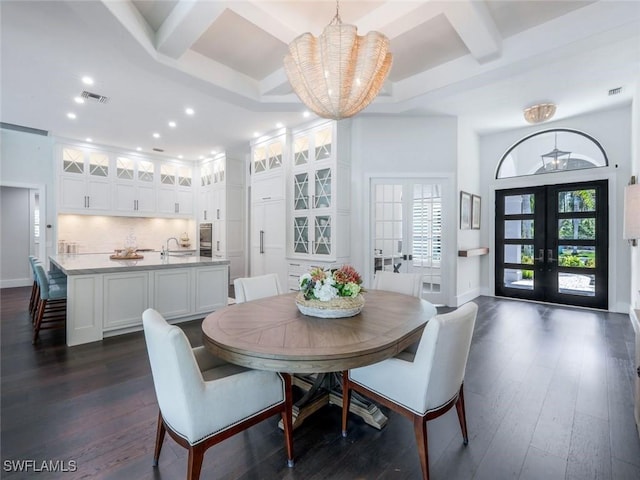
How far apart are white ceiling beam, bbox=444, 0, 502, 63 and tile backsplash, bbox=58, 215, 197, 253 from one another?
704 cm

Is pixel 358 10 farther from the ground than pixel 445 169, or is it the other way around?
pixel 358 10

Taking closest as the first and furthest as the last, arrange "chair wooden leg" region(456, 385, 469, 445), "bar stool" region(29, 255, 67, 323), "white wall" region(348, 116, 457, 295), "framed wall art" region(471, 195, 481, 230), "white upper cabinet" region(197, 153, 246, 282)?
"chair wooden leg" region(456, 385, 469, 445) → "bar stool" region(29, 255, 67, 323) → "white wall" region(348, 116, 457, 295) → "framed wall art" region(471, 195, 481, 230) → "white upper cabinet" region(197, 153, 246, 282)

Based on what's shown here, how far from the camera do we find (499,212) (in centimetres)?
573

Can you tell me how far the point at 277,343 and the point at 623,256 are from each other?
5710 mm

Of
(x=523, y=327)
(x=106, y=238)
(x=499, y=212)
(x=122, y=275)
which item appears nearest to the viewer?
(x=122, y=275)

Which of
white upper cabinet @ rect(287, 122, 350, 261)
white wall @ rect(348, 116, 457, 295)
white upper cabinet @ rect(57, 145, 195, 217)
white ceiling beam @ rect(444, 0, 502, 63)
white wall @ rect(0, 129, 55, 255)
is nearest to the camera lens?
white ceiling beam @ rect(444, 0, 502, 63)

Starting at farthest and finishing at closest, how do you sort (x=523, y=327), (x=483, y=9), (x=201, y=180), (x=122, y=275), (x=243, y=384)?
1. (x=201, y=180)
2. (x=523, y=327)
3. (x=122, y=275)
4. (x=483, y=9)
5. (x=243, y=384)

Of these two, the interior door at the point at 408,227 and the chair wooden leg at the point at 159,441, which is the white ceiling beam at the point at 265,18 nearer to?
the interior door at the point at 408,227

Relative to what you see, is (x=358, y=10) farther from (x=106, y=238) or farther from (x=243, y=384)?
(x=106, y=238)

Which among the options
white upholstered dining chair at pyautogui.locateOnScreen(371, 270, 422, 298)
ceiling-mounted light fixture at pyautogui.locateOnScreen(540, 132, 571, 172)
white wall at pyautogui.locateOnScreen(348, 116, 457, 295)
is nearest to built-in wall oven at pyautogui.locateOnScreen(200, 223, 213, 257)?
white wall at pyautogui.locateOnScreen(348, 116, 457, 295)

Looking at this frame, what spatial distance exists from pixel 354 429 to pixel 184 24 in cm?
353

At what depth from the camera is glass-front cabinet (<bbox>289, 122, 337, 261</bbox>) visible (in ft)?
15.3

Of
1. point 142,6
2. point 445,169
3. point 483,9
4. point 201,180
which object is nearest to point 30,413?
point 142,6

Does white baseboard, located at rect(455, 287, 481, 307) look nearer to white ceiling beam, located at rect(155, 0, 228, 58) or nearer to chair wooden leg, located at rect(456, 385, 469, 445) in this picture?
chair wooden leg, located at rect(456, 385, 469, 445)
